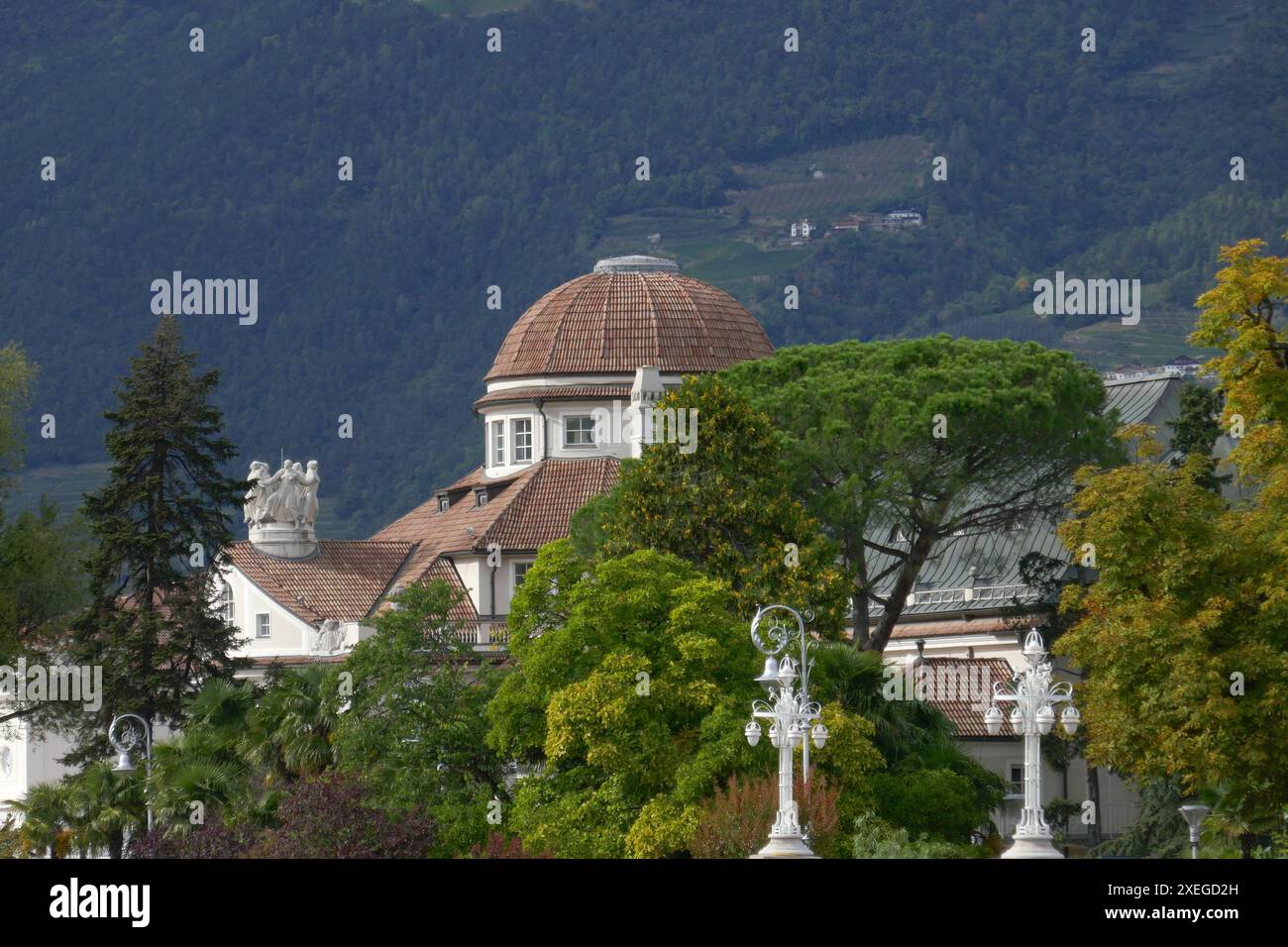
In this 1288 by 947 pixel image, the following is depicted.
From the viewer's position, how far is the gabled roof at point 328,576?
8206 centimetres

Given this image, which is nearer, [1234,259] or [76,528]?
[1234,259]

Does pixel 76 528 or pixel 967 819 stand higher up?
pixel 76 528

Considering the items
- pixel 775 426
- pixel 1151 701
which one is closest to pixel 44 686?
pixel 775 426

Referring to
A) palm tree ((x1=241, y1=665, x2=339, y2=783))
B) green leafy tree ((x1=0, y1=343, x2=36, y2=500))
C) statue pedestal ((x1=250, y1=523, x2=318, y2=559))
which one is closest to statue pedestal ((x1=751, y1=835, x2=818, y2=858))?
palm tree ((x1=241, y1=665, x2=339, y2=783))

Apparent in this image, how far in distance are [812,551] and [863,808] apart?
10.9 meters

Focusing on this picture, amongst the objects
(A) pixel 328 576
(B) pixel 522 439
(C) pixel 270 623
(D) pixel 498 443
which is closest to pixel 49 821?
(C) pixel 270 623

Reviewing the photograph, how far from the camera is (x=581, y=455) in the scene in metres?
85.5

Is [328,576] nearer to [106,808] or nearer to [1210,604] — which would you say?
[106,808]

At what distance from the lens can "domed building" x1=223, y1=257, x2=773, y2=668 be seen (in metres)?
79.8

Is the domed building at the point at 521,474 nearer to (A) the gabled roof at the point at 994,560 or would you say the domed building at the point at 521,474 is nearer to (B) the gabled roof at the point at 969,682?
(A) the gabled roof at the point at 994,560

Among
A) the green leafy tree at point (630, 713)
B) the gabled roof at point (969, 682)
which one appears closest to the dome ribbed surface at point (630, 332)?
the gabled roof at point (969, 682)

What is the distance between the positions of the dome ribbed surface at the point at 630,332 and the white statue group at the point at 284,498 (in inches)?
326

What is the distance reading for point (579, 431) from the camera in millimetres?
86250
